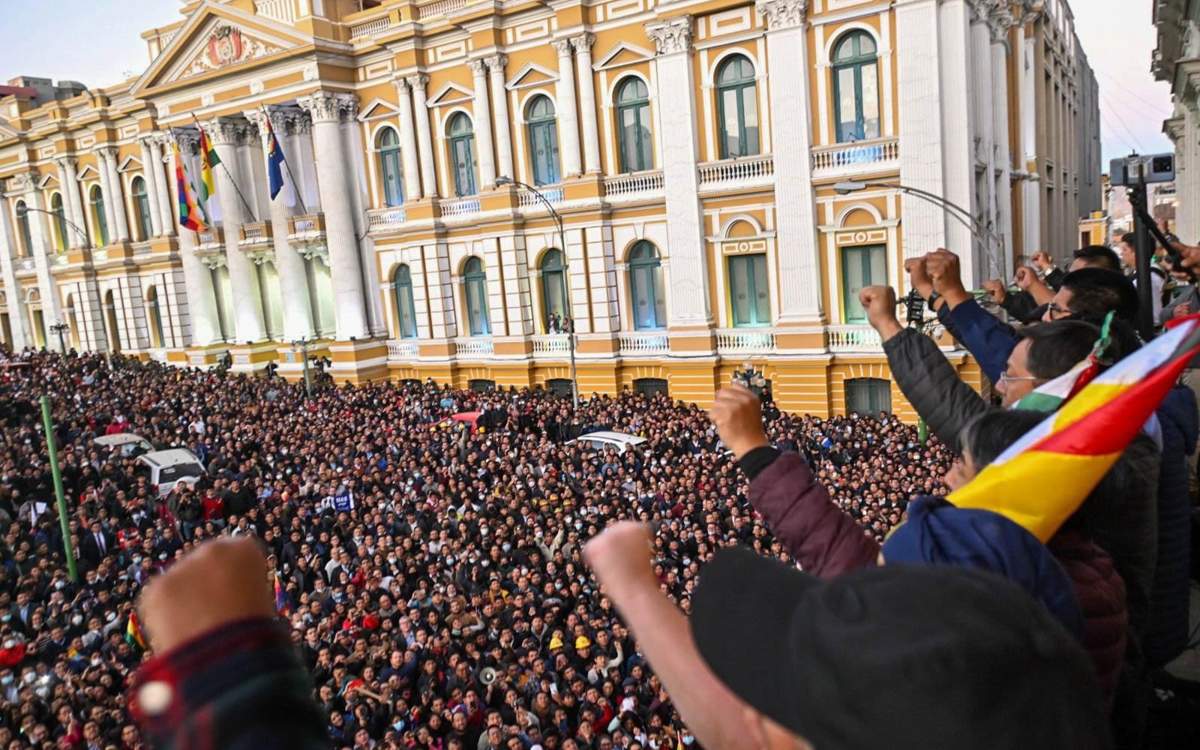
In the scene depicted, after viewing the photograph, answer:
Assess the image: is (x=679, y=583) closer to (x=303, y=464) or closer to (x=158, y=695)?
(x=158, y=695)

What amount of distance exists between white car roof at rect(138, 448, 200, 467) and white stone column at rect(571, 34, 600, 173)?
13.9 m

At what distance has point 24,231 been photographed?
44.7m

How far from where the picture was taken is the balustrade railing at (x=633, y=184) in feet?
82.9

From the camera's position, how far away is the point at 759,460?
7.59 feet

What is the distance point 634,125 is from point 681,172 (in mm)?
2522

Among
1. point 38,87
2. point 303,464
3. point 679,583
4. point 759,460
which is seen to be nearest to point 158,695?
point 759,460

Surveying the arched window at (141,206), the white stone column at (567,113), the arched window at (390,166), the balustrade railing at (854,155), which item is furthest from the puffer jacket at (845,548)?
the arched window at (141,206)

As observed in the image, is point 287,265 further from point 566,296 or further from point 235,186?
point 566,296

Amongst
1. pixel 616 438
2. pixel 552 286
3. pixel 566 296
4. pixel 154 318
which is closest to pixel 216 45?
pixel 154 318

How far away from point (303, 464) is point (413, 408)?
5134 mm

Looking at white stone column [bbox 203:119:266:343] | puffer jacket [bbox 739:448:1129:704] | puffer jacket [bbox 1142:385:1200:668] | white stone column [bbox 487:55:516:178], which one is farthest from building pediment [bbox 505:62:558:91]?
puffer jacket [bbox 739:448:1129:704]

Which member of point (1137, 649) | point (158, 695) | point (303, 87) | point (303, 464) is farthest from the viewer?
point (303, 87)

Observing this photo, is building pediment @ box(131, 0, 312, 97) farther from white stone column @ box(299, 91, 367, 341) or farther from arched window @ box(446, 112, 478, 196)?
arched window @ box(446, 112, 478, 196)

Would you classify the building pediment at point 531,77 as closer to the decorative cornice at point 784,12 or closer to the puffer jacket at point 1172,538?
the decorative cornice at point 784,12
